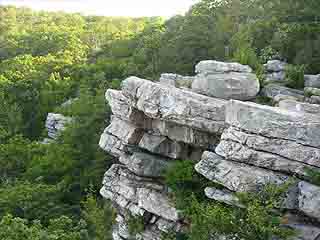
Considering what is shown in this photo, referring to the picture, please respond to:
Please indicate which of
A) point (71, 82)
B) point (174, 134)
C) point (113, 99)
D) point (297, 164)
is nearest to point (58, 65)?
point (71, 82)

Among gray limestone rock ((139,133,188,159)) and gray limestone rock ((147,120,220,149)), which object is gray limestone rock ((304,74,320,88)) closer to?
gray limestone rock ((147,120,220,149))

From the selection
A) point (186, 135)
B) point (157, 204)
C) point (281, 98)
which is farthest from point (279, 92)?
point (157, 204)

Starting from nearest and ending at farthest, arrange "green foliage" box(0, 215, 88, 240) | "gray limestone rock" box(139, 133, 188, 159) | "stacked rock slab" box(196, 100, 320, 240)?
"stacked rock slab" box(196, 100, 320, 240) < "green foliage" box(0, 215, 88, 240) < "gray limestone rock" box(139, 133, 188, 159)

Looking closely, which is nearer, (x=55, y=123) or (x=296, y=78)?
(x=296, y=78)

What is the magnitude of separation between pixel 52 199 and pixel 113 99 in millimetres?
6653

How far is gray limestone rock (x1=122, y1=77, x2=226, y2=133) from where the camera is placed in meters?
15.3

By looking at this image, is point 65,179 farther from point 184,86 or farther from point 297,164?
point 297,164

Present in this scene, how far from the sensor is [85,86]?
38.8m

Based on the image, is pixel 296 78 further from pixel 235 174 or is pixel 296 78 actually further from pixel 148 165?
pixel 235 174

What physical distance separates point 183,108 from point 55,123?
20.2 metres

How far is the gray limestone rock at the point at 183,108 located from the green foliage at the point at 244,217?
2.34 metres

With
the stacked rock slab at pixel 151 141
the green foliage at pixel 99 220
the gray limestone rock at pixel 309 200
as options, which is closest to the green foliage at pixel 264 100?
the stacked rock slab at pixel 151 141

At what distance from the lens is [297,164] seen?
41.8 feet

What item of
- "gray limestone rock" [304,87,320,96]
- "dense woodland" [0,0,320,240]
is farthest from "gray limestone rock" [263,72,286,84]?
"gray limestone rock" [304,87,320,96]
